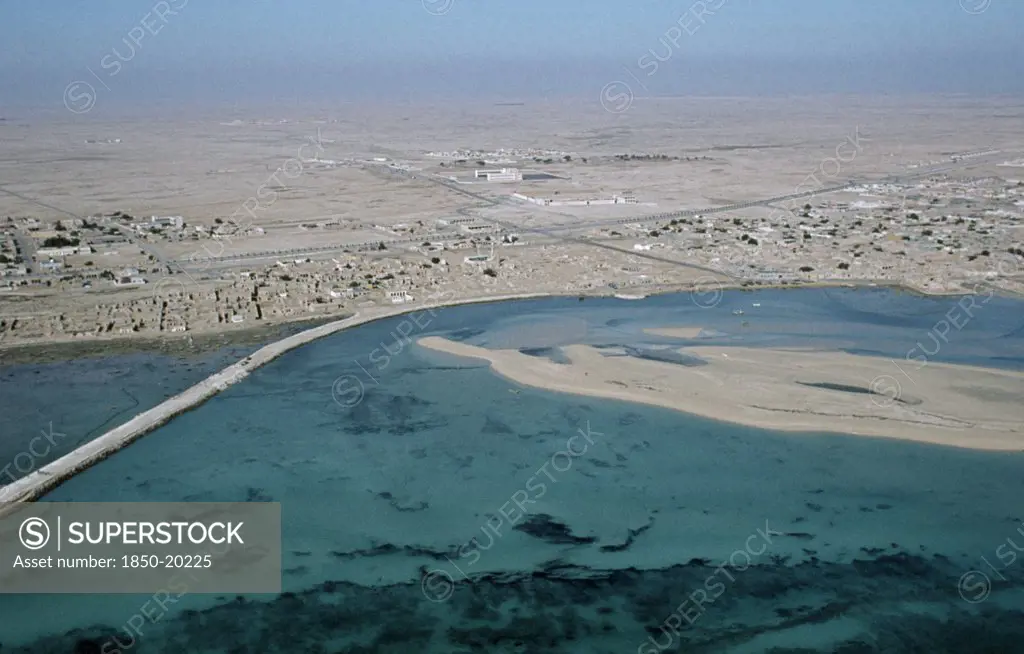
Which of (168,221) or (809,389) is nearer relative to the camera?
(809,389)

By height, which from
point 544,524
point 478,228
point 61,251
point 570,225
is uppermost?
point 570,225

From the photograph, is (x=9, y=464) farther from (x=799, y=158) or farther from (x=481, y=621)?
(x=799, y=158)

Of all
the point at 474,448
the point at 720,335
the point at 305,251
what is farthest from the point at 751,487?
the point at 305,251

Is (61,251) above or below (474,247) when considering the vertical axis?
below

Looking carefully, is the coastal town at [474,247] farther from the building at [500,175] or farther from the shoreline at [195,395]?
the building at [500,175]

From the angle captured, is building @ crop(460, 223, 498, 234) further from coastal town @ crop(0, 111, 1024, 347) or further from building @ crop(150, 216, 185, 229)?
building @ crop(150, 216, 185, 229)

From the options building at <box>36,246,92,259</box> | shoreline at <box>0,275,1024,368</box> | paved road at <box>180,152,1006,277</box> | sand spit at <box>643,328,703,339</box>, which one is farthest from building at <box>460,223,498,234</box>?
sand spit at <box>643,328,703,339</box>

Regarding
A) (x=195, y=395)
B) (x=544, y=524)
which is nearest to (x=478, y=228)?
(x=195, y=395)

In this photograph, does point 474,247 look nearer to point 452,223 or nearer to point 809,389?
point 452,223
